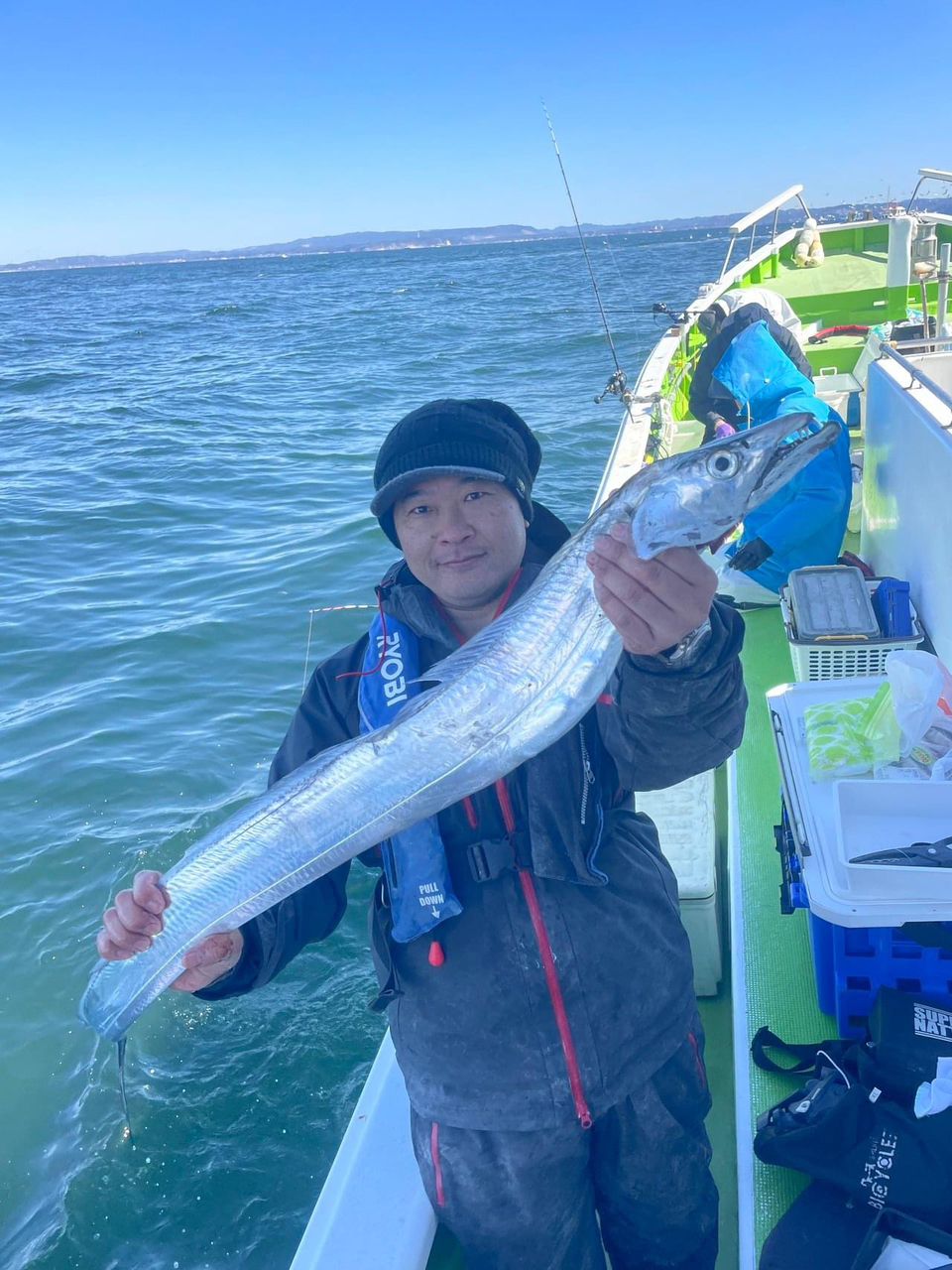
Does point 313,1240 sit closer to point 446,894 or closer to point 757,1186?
point 446,894

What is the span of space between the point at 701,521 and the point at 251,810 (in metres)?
1.21

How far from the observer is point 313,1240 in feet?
7.22

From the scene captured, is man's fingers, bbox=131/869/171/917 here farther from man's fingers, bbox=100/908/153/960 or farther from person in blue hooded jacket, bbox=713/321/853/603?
person in blue hooded jacket, bbox=713/321/853/603

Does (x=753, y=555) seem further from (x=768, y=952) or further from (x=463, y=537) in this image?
(x=463, y=537)

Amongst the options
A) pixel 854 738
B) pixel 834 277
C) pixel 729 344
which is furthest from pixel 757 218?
pixel 854 738

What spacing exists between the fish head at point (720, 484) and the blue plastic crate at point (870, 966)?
1.20 meters

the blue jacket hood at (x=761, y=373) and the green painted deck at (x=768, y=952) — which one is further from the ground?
the blue jacket hood at (x=761, y=373)

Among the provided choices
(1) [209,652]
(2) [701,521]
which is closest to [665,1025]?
(2) [701,521]

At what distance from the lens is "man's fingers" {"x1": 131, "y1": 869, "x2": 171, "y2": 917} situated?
6.92 feet

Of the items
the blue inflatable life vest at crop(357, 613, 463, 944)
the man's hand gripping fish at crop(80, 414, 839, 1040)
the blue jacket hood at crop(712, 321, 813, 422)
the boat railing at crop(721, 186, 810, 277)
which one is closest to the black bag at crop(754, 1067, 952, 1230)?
the blue inflatable life vest at crop(357, 613, 463, 944)

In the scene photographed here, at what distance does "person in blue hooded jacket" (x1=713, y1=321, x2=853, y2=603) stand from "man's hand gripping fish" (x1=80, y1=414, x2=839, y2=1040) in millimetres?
2529

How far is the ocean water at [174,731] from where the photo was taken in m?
3.94

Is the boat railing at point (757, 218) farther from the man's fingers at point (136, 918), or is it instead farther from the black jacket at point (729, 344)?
the man's fingers at point (136, 918)

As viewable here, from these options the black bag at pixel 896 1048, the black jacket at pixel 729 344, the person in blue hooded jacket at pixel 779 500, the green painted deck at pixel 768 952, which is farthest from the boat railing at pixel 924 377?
the black bag at pixel 896 1048
